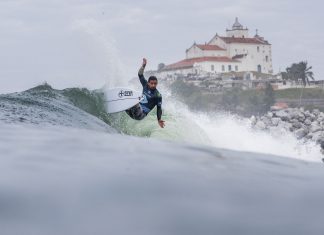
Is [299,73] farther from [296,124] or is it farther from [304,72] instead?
[296,124]

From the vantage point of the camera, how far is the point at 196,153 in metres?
3.84

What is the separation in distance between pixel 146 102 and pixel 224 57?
11325cm

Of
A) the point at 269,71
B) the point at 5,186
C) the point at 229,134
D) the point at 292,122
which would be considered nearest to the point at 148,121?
the point at 229,134

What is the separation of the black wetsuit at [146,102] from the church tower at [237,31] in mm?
124728

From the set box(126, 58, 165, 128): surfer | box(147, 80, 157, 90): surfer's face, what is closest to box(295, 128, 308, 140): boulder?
box(126, 58, 165, 128): surfer

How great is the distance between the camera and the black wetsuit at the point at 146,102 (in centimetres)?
1312

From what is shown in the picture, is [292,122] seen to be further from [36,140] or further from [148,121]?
[36,140]

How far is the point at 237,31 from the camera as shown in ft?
452

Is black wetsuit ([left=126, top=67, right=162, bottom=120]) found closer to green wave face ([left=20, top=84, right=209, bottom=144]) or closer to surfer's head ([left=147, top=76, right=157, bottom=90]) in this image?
surfer's head ([left=147, top=76, right=157, bottom=90])

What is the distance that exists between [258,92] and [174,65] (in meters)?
26.4

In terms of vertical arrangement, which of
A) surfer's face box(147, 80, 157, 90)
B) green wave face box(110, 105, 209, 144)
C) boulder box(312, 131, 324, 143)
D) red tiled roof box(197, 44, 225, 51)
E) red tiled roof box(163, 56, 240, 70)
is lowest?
boulder box(312, 131, 324, 143)

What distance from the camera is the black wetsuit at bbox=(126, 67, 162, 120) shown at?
516 inches

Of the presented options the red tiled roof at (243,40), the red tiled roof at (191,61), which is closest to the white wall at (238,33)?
the red tiled roof at (243,40)

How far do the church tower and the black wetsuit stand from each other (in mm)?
124728
